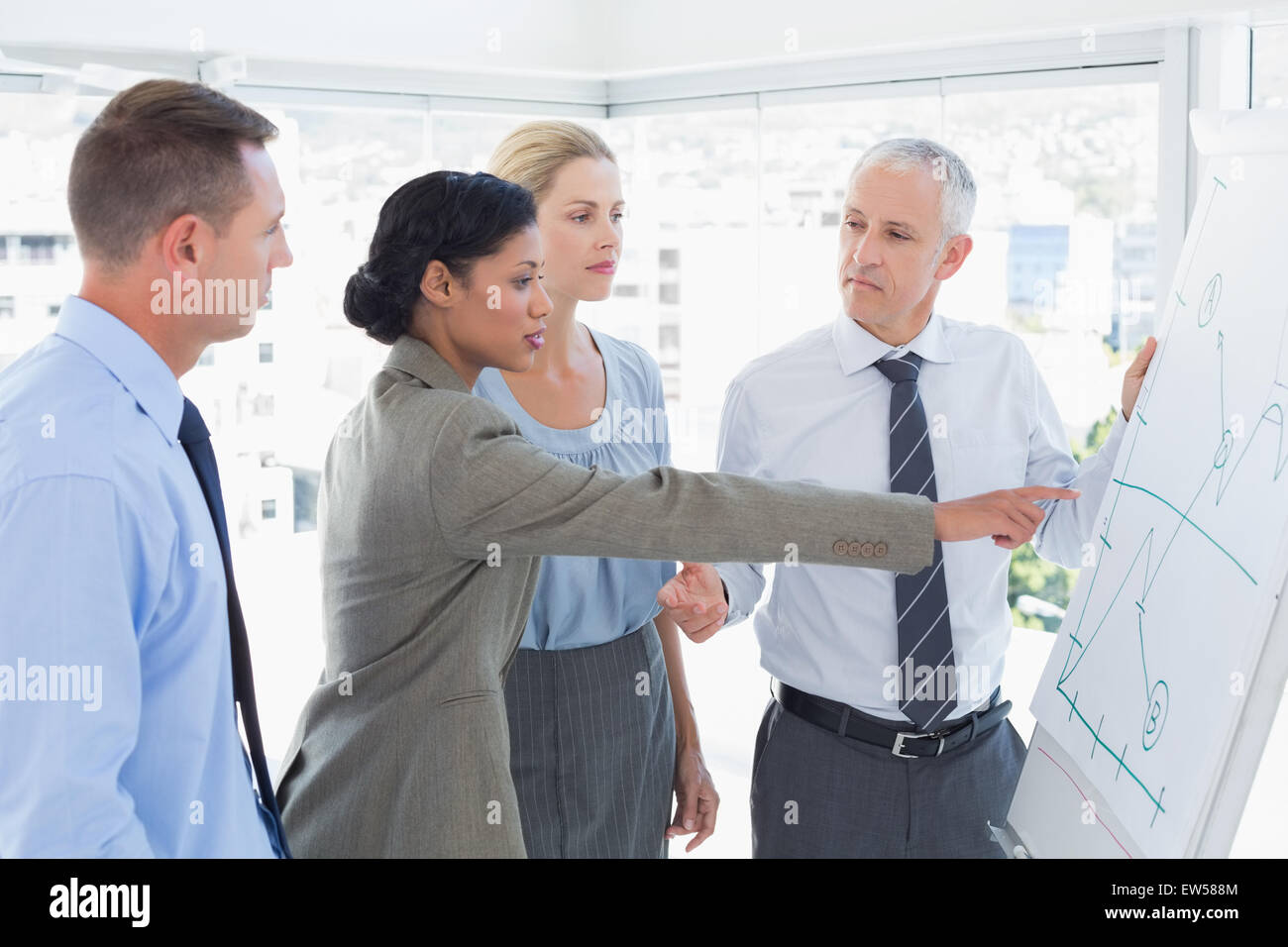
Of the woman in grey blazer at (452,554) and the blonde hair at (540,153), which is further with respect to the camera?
the blonde hair at (540,153)

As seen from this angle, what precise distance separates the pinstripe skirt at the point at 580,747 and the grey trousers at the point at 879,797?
0.23m

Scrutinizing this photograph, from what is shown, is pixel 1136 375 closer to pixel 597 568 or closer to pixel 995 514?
pixel 995 514

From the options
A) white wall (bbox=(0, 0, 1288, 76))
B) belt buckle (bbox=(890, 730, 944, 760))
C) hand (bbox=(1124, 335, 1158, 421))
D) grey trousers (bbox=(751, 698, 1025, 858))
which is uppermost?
white wall (bbox=(0, 0, 1288, 76))

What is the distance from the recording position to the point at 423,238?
5.00ft

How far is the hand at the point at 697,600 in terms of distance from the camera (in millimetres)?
1794

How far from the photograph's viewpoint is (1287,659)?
1.18 meters

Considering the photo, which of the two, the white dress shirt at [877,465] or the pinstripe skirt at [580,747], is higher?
the white dress shirt at [877,465]

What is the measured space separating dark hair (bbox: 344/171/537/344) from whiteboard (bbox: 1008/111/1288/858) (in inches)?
34.5

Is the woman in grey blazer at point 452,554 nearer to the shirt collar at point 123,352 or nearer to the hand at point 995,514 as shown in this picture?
the hand at point 995,514

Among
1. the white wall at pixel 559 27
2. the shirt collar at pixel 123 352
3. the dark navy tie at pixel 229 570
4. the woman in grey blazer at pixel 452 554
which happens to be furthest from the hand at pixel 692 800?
the white wall at pixel 559 27

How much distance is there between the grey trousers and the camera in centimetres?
179

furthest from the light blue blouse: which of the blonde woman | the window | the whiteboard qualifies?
the window

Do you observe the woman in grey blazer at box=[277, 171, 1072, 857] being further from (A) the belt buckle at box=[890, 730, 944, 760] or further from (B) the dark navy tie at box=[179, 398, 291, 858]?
(A) the belt buckle at box=[890, 730, 944, 760]
